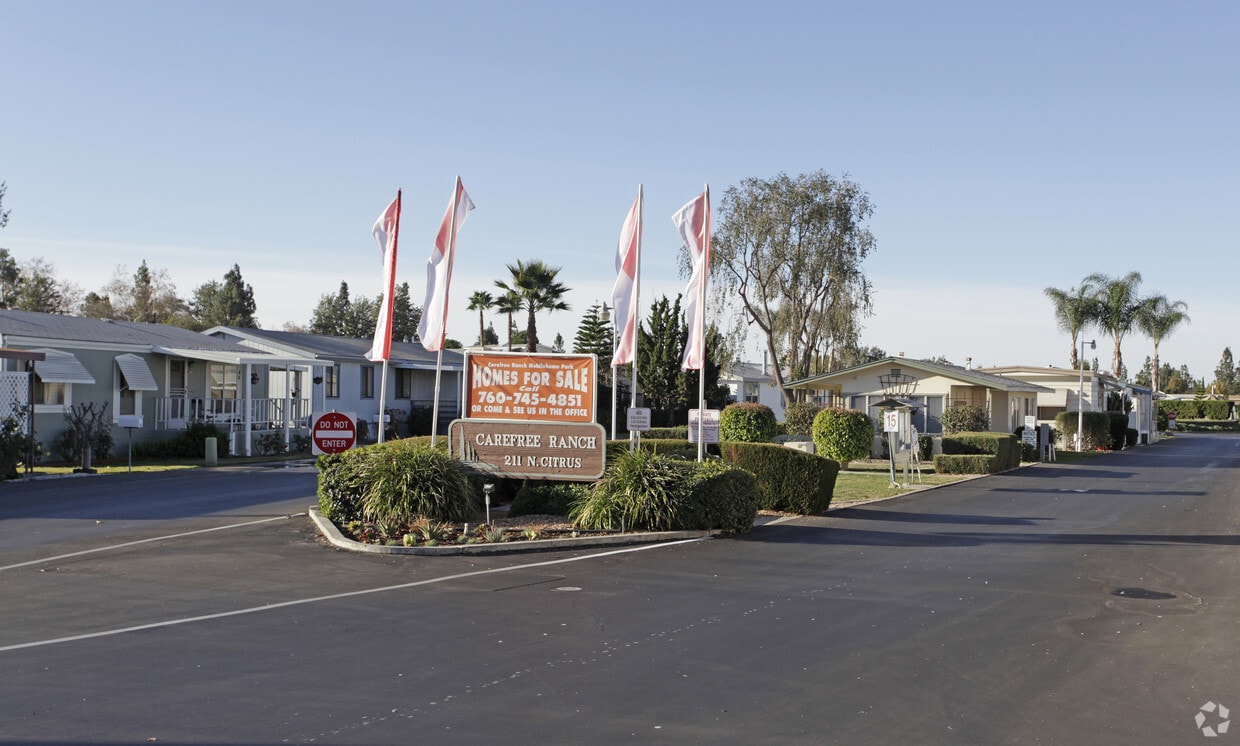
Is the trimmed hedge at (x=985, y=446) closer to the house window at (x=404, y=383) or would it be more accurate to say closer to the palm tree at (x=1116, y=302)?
the house window at (x=404, y=383)

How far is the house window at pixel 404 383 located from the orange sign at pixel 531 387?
2717 cm

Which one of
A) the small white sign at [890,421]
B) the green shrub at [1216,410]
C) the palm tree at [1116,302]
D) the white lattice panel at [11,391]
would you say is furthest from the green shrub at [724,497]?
the green shrub at [1216,410]

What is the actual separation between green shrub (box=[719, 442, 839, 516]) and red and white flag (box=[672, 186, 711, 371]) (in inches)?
A: 73.2

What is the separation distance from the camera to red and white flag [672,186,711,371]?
692 inches

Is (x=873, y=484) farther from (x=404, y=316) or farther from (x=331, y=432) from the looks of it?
(x=404, y=316)

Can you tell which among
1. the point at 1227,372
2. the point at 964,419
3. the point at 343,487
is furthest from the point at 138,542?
the point at 1227,372

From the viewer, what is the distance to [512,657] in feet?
25.4

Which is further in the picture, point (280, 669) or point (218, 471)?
point (218, 471)

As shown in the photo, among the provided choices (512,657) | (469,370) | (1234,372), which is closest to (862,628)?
(512,657)

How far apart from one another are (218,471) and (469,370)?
1302 centimetres

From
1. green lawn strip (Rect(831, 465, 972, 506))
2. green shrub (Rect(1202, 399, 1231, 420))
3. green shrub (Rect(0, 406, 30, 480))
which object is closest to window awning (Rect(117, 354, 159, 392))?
green shrub (Rect(0, 406, 30, 480))

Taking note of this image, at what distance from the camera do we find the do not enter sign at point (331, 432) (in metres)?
15.1

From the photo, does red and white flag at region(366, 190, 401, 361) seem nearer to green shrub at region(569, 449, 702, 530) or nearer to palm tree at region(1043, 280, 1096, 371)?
green shrub at region(569, 449, 702, 530)

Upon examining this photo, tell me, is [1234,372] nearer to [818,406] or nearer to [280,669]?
[818,406]
